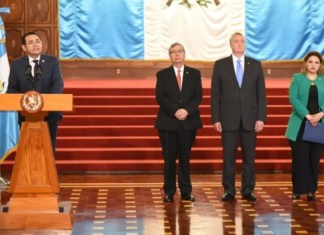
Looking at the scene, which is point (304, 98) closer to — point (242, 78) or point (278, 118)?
point (242, 78)

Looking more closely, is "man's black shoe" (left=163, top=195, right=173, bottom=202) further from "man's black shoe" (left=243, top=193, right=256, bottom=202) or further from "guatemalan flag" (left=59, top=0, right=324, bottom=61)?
"guatemalan flag" (left=59, top=0, right=324, bottom=61)

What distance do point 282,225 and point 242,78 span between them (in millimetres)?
1974

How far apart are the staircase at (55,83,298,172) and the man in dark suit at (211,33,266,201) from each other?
206 cm

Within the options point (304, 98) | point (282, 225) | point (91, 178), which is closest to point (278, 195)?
point (304, 98)

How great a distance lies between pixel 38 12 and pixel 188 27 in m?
2.74

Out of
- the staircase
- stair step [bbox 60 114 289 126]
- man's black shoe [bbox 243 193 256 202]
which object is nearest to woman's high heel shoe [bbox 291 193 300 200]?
man's black shoe [bbox 243 193 256 202]

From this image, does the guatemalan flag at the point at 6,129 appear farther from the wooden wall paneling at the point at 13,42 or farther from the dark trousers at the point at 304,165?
the wooden wall paneling at the point at 13,42

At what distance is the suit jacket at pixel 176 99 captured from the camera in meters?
8.70

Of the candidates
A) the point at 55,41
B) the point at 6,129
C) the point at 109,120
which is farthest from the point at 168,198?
the point at 55,41

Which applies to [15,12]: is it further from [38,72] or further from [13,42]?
[38,72]

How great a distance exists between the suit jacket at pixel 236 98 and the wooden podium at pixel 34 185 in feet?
6.96

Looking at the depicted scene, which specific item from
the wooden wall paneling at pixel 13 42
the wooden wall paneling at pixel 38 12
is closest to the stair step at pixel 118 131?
the wooden wall paneling at pixel 13 42

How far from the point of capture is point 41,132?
7.28m

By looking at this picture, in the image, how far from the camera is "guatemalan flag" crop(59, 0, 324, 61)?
1554cm
